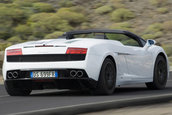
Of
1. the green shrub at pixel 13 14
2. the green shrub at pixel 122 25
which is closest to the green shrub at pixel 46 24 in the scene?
the green shrub at pixel 13 14

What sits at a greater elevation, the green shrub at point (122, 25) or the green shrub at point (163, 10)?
the green shrub at point (163, 10)

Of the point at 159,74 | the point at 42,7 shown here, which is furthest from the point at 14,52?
the point at 42,7

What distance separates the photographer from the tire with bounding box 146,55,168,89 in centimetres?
1097

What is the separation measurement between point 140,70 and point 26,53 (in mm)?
2583

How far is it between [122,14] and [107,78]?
32154 millimetres

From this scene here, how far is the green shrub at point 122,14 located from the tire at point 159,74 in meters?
29.6

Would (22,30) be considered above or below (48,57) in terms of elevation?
below

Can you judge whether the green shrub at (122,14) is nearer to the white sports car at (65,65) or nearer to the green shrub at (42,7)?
the green shrub at (42,7)

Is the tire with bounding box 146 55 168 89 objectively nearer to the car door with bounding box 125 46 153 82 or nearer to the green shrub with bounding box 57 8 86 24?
the car door with bounding box 125 46 153 82

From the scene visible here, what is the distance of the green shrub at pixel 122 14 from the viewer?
40.7 metres

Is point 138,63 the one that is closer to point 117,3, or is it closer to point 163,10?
point 163,10

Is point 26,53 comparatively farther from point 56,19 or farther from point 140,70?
point 56,19

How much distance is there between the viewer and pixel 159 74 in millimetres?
11117

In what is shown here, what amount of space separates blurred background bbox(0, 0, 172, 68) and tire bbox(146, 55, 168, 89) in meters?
25.7
